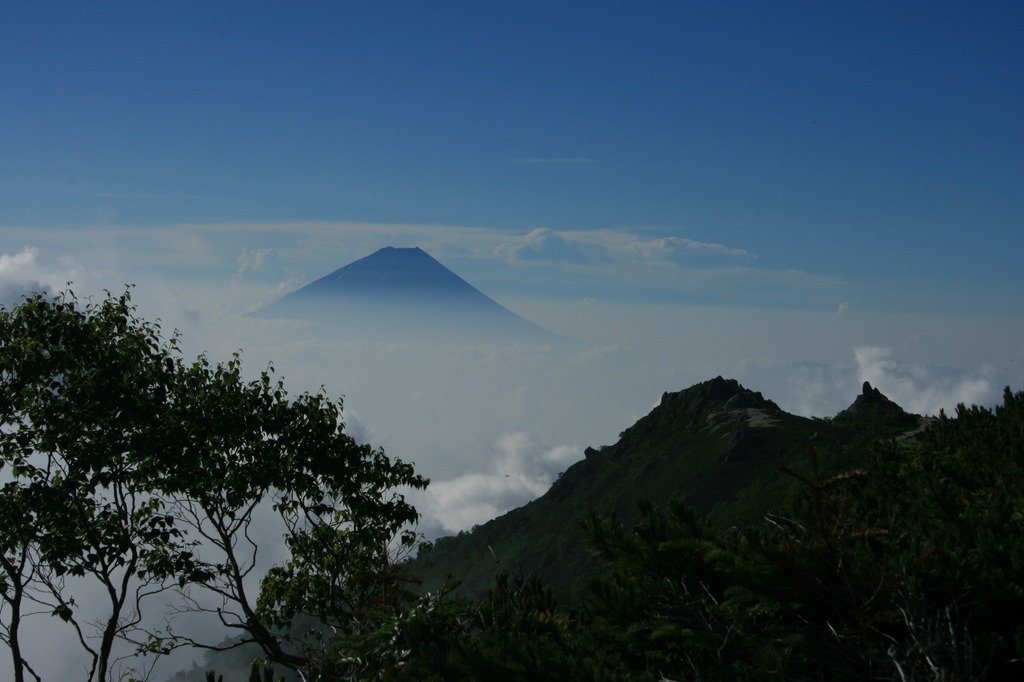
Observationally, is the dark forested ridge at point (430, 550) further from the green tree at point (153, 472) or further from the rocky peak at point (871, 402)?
the rocky peak at point (871, 402)

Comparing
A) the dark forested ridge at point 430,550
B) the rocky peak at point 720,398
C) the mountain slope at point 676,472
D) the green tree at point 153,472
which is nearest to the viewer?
the dark forested ridge at point 430,550

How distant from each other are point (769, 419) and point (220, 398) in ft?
328

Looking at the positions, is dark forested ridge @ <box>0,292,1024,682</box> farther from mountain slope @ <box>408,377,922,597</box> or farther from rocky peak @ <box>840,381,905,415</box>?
rocky peak @ <box>840,381,905,415</box>

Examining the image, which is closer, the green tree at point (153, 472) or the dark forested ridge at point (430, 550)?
the dark forested ridge at point (430, 550)

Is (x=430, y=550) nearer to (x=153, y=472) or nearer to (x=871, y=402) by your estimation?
(x=153, y=472)

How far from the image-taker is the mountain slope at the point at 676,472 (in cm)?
9188

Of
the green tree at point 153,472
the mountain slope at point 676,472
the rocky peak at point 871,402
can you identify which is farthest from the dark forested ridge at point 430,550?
the rocky peak at point 871,402

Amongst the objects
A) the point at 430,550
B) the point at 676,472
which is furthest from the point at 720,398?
the point at 430,550

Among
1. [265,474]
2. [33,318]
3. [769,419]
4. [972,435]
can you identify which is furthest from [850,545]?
[769,419]

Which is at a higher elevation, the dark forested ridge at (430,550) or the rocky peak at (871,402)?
the rocky peak at (871,402)

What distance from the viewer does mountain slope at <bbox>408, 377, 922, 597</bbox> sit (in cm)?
9188

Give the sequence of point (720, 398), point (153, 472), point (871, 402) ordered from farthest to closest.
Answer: point (720, 398) < point (871, 402) < point (153, 472)

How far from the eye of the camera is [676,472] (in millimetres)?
109688

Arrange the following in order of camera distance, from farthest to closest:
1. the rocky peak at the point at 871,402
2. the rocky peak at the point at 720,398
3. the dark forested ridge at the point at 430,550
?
the rocky peak at the point at 720,398
the rocky peak at the point at 871,402
the dark forested ridge at the point at 430,550
